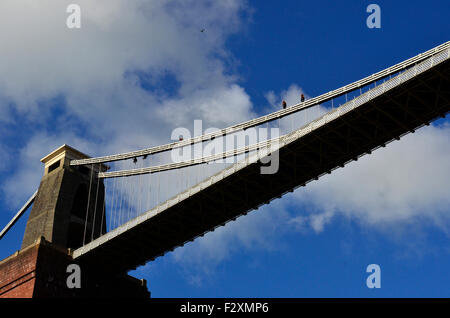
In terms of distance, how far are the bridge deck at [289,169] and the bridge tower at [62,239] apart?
1565mm

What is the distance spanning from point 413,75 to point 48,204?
1268 inches

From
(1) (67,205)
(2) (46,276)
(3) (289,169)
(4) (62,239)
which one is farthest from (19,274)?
(3) (289,169)

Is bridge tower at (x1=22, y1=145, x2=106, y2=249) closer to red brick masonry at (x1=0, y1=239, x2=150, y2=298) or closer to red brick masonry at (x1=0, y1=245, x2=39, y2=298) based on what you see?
red brick masonry at (x1=0, y1=239, x2=150, y2=298)

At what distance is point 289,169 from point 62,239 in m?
20.0

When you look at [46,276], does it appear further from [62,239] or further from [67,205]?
[67,205]

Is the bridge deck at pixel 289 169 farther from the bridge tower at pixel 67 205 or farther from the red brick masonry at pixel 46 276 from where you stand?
the bridge tower at pixel 67 205

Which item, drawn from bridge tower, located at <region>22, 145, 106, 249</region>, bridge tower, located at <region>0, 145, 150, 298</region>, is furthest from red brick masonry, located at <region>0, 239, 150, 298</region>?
bridge tower, located at <region>22, 145, 106, 249</region>

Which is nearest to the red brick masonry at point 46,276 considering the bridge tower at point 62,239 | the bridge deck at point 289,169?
the bridge tower at point 62,239

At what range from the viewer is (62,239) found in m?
50.6

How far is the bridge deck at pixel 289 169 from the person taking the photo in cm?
3514

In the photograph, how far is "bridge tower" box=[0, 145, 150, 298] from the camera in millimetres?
46656

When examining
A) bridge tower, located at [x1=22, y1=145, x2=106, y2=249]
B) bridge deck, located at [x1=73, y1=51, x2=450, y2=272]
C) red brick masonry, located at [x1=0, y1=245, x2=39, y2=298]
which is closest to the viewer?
bridge deck, located at [x1=73, y1=51, x2=450, y2=272]

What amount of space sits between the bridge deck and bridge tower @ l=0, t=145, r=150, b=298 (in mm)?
1565
